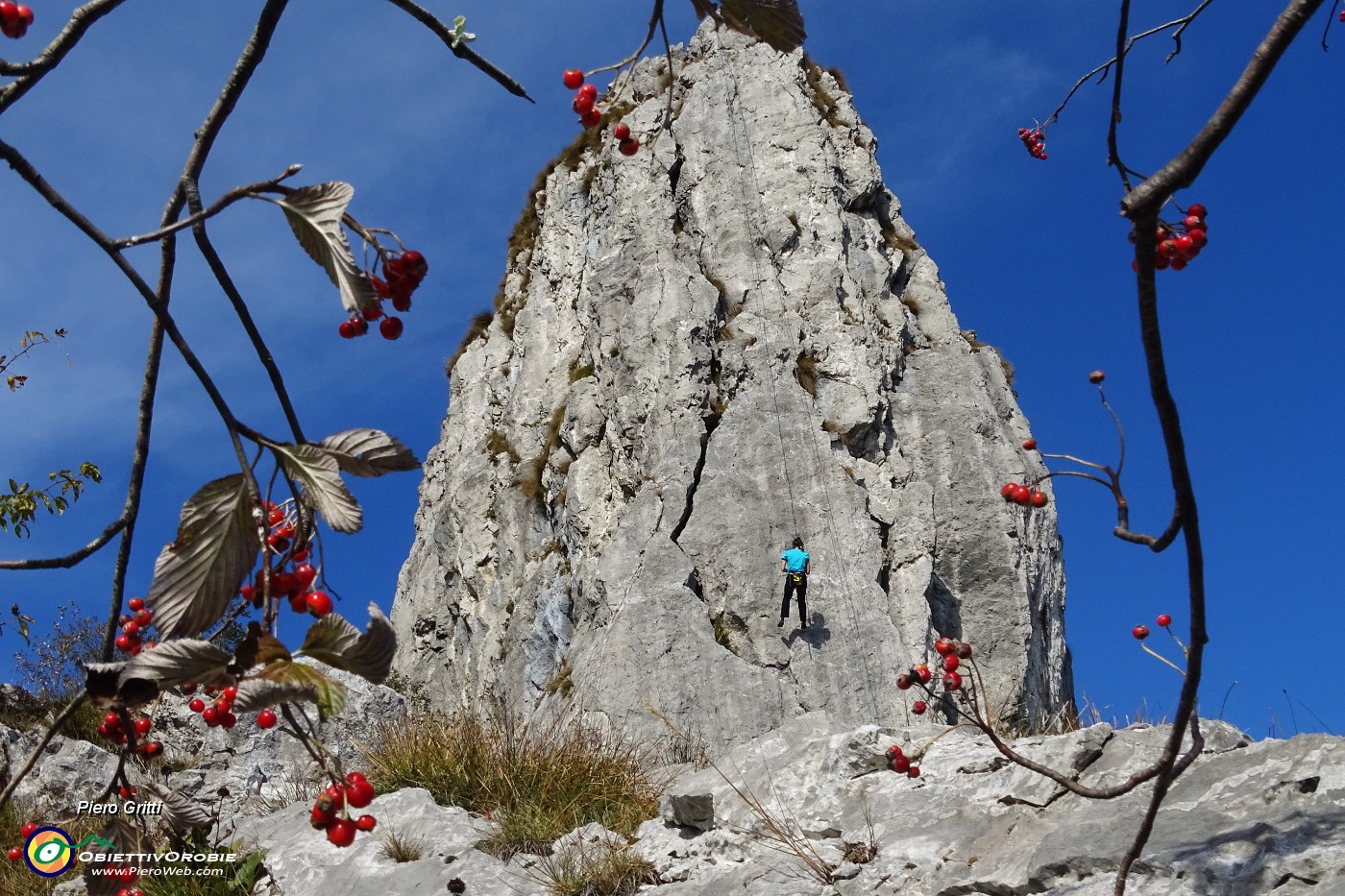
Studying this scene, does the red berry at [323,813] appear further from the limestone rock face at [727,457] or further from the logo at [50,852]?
the limestone rock face at [727,457]

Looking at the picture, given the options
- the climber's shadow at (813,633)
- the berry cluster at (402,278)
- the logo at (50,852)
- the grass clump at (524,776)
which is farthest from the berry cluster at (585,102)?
the climber's shadow at (813,633)

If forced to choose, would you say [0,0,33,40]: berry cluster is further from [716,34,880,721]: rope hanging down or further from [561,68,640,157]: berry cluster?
[716,34,880,721]: rope hanging down

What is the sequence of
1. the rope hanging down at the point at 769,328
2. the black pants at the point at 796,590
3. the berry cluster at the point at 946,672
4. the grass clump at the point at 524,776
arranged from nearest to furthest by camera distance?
1. the berry cluster at the point at 946,672
2. the grass clump at the point at 524,776
3. the black pants at the point at 796,590
4. the rope hanging down at the point at 769,328

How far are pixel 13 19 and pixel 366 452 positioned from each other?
79 cm

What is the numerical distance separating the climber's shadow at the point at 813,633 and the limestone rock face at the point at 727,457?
3 cm

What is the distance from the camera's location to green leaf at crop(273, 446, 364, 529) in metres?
1.12

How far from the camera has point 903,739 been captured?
20.6 feet

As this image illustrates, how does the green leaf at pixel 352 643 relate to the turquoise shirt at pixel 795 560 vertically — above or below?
below

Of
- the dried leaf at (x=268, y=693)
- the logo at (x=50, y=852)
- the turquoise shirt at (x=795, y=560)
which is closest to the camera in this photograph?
the dried leaf at (x=268, y=693)

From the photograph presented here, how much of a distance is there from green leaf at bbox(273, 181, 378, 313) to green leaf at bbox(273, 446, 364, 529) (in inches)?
6.8

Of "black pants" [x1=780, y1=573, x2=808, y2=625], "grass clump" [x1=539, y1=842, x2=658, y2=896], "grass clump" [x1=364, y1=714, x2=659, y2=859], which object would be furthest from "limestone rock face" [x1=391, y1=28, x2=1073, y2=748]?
"grass clump" [x1=539, y1=842, x2=658, y2=896]

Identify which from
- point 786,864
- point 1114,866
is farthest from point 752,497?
point 1114,866

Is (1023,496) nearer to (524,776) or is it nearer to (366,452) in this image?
(366,452)

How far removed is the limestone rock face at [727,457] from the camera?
1262 centimetres
